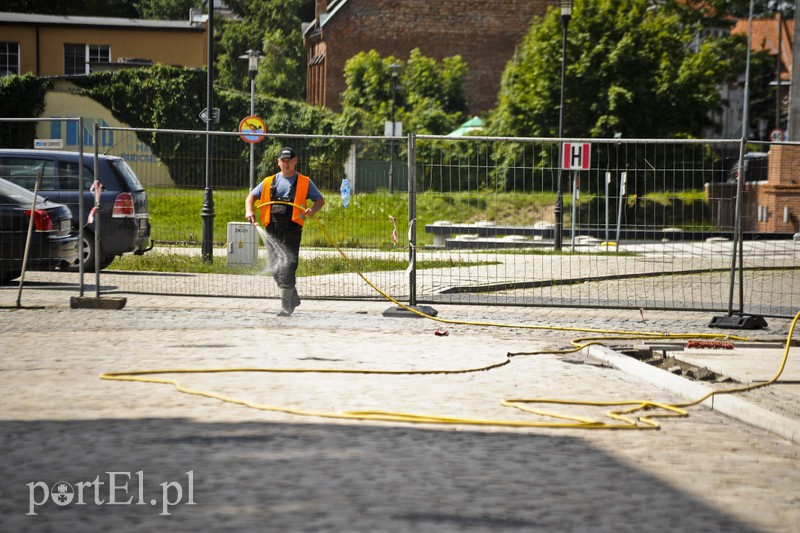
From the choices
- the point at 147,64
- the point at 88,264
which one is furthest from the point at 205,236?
the point at 147,64

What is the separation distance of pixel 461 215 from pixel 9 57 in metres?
44.3

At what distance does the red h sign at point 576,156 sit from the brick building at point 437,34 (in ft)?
162

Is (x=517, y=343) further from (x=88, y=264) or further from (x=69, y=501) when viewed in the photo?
(x=88, y=264)

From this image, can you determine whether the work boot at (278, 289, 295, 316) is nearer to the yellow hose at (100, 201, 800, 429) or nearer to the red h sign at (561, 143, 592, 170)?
the red h sign at (561, 143, 592, 170)

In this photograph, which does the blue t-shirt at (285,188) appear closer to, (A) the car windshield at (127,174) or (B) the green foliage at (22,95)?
(A) the car windshield at (127,174)

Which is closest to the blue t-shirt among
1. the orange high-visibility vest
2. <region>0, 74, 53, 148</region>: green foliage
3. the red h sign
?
the orange high-visibility vest

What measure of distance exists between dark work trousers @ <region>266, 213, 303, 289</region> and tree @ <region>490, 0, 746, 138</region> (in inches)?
1042

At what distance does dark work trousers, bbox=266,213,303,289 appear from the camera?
12.7 metres

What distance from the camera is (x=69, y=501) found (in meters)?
4.89

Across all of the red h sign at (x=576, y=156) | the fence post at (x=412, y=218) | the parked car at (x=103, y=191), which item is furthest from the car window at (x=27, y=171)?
the red h sign at (x=576, y=156)

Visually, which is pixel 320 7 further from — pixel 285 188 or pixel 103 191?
pixel 285 188

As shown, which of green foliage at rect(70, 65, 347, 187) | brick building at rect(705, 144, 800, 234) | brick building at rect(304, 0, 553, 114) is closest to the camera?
brick building at rect(705, 144, 800, 234)

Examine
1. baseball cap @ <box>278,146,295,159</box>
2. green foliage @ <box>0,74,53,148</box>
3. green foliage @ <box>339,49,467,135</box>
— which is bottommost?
baseball cap @ <box>278,146,295,159</box>

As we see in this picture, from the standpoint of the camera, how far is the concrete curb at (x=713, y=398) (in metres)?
6.81
